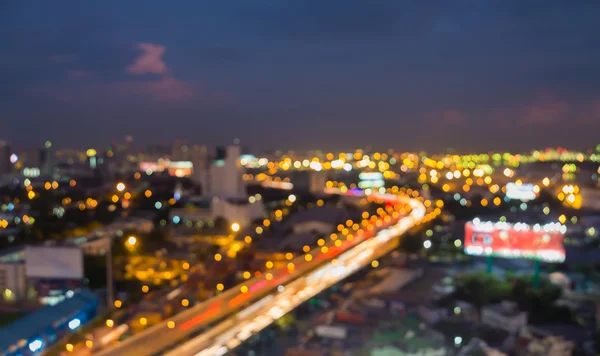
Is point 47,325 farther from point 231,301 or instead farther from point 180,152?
point 180,152

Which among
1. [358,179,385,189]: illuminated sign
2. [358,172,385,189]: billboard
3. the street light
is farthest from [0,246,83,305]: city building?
[358,179,385,189]: illuminated sign

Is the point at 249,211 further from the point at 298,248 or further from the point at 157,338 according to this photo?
the point at 157,338

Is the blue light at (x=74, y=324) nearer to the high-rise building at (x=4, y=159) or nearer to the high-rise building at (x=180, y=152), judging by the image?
the high-rise building at (x=4, y=159)

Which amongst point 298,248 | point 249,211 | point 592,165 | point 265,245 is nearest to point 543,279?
point 298,248

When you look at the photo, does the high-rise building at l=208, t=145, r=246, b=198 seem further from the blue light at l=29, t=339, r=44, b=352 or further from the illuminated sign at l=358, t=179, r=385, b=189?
the blue light at l=29, t=339, r=44, b=352

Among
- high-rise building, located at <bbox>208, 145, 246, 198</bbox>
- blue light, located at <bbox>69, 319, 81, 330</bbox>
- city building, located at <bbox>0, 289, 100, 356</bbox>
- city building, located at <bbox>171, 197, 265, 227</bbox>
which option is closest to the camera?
city building, located at <bbox>0, 289, 100, 356</bbox>

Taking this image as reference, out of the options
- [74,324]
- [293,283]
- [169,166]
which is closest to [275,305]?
[293,283]
